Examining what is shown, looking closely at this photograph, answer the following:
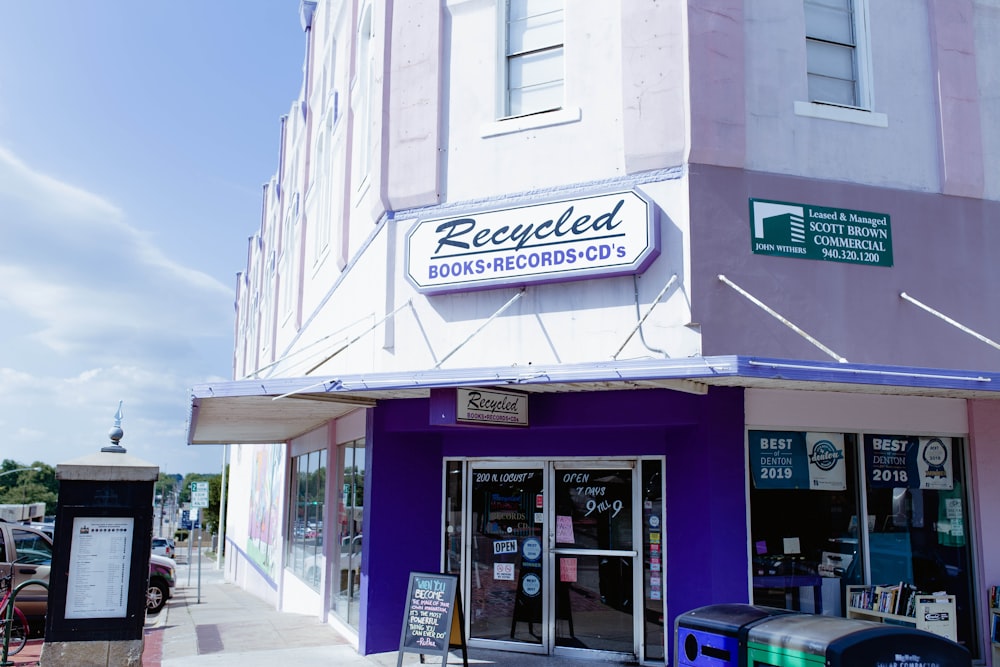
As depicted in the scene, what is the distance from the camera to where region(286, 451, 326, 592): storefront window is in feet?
49.5

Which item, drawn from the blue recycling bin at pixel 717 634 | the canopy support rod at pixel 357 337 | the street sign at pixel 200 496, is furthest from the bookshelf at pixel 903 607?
the street sign at pixel 200 496

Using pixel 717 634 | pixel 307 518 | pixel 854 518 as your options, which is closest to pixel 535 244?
pixel 854 518

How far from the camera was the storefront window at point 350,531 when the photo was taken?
1199 centimetres

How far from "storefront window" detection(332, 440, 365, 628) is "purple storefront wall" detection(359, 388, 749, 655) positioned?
2.72 feet

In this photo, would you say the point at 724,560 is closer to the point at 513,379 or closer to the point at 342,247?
the point at 513,379

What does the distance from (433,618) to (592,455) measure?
256 centimetres

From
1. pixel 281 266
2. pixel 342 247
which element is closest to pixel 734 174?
pixel 342 247

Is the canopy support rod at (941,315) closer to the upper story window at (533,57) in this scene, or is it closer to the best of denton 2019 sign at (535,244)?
the best of denton 2019 sign at (535,244)

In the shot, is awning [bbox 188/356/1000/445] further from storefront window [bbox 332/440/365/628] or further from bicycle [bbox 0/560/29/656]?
bicycle [bbox 0/560/29/656]

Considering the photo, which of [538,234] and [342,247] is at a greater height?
[342,247]

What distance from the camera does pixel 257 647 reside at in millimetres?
11641

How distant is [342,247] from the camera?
13539 millimetres

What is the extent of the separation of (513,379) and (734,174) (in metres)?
3.42

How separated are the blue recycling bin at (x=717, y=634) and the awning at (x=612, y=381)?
7.34 ft
